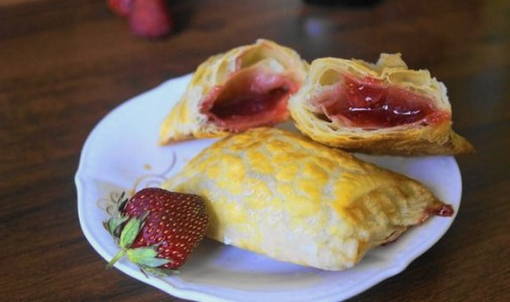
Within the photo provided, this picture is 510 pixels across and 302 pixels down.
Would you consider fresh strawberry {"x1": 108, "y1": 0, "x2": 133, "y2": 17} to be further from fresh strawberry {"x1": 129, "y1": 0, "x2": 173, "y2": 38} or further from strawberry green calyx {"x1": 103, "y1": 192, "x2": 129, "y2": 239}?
strawberry green calyx {"x1": 103, "y1": 192, "x2": 129, "y2": 239}

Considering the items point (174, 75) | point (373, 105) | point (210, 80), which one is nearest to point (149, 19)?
point (174, 75)

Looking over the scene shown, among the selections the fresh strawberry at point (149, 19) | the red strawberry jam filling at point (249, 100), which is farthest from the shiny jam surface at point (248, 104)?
the fresh strawberry at point (149, 19)

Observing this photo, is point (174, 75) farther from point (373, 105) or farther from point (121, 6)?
point (373, 105)

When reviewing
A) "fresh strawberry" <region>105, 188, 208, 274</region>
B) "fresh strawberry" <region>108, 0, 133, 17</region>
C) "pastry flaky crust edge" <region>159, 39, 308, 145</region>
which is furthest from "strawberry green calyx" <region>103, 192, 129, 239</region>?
"fresh strawberry" <region>108, 0, 133, 17</region>

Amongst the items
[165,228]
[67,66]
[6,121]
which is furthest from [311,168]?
[67,66]

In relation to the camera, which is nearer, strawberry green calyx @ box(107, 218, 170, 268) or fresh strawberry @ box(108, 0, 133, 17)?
strawberry green calyx @ box(107, 218, 170, 268)

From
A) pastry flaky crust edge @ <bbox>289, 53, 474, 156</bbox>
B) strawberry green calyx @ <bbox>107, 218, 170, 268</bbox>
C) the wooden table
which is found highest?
pastry flaky crust edge @ <bbox>289, 53, 474, 156</bbox>

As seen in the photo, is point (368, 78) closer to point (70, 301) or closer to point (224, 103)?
point (224, 103)
